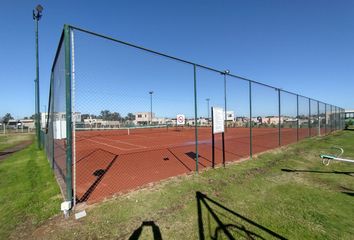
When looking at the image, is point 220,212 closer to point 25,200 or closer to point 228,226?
point 228,226

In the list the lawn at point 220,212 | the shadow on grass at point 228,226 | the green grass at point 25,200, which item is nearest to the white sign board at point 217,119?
the lawn at point 220,212

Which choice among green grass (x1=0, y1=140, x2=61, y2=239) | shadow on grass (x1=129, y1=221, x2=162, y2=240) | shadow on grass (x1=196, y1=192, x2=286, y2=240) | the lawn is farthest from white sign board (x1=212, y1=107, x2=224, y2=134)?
green grass (x1=0, y1=140, x2=61, y2=239)

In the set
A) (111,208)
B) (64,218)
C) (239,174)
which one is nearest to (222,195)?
(239,174)

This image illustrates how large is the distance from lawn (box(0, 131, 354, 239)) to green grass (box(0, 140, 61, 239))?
0.05 metres

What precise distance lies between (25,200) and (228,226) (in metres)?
3.89

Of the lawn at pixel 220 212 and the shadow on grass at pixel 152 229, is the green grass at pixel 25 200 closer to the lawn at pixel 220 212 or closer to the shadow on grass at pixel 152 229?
the lawn at pixel 220 212

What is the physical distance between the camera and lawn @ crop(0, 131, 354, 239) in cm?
313

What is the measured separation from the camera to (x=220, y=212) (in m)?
3.76

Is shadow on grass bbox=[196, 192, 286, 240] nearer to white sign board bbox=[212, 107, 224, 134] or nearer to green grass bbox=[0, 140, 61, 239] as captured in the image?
green grass bbox=[0, 140, 61, 239]

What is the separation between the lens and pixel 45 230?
3.24 metres

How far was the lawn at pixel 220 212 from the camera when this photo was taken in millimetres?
3127

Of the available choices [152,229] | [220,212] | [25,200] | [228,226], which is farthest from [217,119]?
[25,200]

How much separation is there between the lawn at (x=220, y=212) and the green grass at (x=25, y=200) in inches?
2.0

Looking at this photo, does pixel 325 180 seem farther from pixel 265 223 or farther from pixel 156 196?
pixel 156 196
